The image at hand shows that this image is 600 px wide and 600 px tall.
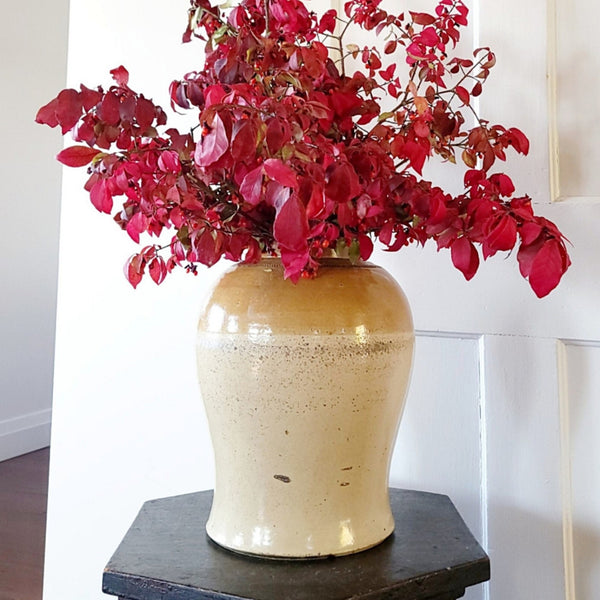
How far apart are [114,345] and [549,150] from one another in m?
0.78

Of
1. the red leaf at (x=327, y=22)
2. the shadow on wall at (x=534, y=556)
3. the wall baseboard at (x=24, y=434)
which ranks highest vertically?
the red leaf at (x=327, y=22)

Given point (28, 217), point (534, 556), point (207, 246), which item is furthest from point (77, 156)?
point (28, 217)

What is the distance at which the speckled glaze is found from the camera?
0.57 m

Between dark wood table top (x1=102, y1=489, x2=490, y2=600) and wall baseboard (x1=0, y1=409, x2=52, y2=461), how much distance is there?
2413 millimetres

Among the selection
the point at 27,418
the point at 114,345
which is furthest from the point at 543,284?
the point at 27,418

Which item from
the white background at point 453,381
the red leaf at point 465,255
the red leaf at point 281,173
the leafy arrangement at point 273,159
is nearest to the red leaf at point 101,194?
the leafy arrangement at point 273,159

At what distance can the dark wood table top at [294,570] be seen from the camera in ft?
1.73

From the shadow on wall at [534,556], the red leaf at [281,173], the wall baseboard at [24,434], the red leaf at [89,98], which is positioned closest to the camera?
the red leaf at [281,173]

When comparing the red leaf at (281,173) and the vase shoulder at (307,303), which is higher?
the red leaf at (281,173)

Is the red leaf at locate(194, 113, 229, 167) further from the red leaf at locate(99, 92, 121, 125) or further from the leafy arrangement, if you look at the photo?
the red leaf at locate(99, 92, 121, 125)

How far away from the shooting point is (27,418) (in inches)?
113

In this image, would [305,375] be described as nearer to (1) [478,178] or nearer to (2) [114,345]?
(1) [478,178]

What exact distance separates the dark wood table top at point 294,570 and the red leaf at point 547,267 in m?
0.29

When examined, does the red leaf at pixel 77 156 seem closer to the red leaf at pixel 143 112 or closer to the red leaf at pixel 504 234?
the red leaf at pixel 143 112
